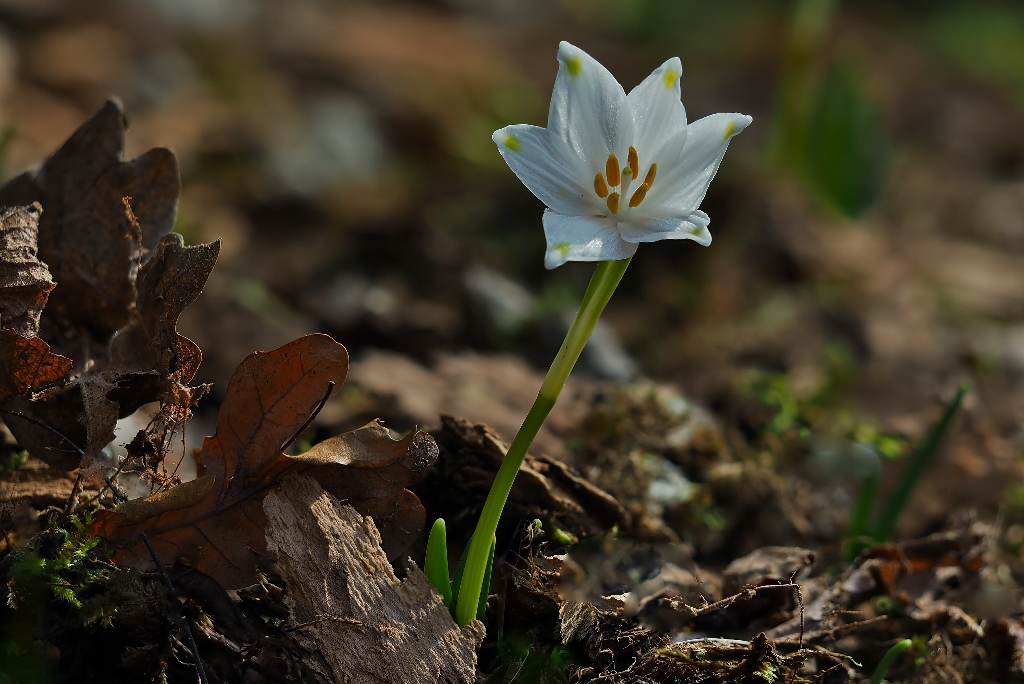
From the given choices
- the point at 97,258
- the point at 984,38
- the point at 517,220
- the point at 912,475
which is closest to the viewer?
the point at 97,258

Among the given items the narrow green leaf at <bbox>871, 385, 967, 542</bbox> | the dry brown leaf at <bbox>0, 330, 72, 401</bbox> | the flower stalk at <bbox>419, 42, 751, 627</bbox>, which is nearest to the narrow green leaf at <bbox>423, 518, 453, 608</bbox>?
the flower stalk at <bbox>419, 42, 751, 627</bbox>

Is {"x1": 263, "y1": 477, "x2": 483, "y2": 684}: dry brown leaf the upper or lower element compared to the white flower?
lower

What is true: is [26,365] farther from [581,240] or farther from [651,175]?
[651,175]

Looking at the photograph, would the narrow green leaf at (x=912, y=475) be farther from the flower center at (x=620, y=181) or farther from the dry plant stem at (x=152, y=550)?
the dry plant stem at (x=152, y=550)

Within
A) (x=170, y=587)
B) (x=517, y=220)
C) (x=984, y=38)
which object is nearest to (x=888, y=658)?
(x=170, y=587)

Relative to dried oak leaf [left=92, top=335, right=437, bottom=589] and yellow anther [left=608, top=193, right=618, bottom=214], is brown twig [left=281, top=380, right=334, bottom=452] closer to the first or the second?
dried oak leaf [left=92, top=335, right=437, bottom=589]

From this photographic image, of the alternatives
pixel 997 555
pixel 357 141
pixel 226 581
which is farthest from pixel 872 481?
pixel 357 141
